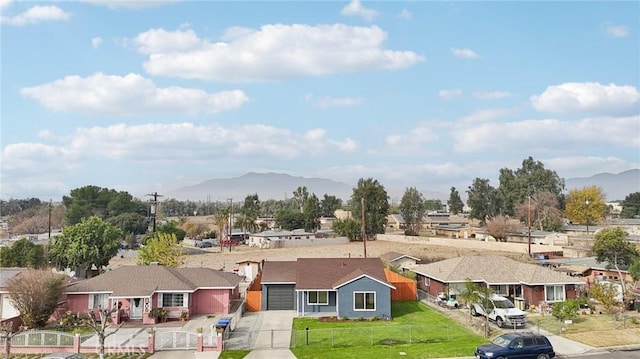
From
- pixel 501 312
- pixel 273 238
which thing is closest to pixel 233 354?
pixel 501 312

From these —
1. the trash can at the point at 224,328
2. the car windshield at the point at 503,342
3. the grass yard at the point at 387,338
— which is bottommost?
the grass yard at the point at 387,338

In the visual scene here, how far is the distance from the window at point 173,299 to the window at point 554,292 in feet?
92.5

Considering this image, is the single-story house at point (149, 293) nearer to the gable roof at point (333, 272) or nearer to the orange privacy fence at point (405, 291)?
the gable roof at point (333, 272)

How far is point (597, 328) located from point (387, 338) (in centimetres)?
1387

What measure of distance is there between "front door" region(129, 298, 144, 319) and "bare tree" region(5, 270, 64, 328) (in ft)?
16.9

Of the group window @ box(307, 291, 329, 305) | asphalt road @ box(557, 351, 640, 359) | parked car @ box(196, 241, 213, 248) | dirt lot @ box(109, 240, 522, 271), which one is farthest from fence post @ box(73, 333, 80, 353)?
parked car @ box(196, 241, 213, 248)

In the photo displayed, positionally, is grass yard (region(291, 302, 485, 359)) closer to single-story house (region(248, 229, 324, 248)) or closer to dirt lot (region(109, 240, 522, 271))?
dirt lot (region(109, 240, 522, 271))

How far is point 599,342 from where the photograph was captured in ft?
95.2

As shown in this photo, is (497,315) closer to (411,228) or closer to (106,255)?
(106,255)

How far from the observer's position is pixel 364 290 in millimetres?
37125

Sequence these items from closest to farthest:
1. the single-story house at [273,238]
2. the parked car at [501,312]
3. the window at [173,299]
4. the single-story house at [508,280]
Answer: the parked car at [501,312]
the window at [173,299]
the single-story house at [508,280]
the single-story house at [273,238]

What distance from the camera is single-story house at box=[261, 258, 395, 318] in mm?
37062

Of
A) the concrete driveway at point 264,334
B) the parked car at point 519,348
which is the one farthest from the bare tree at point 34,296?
the parked car at point 519,348

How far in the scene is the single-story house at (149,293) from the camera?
1459 inches
